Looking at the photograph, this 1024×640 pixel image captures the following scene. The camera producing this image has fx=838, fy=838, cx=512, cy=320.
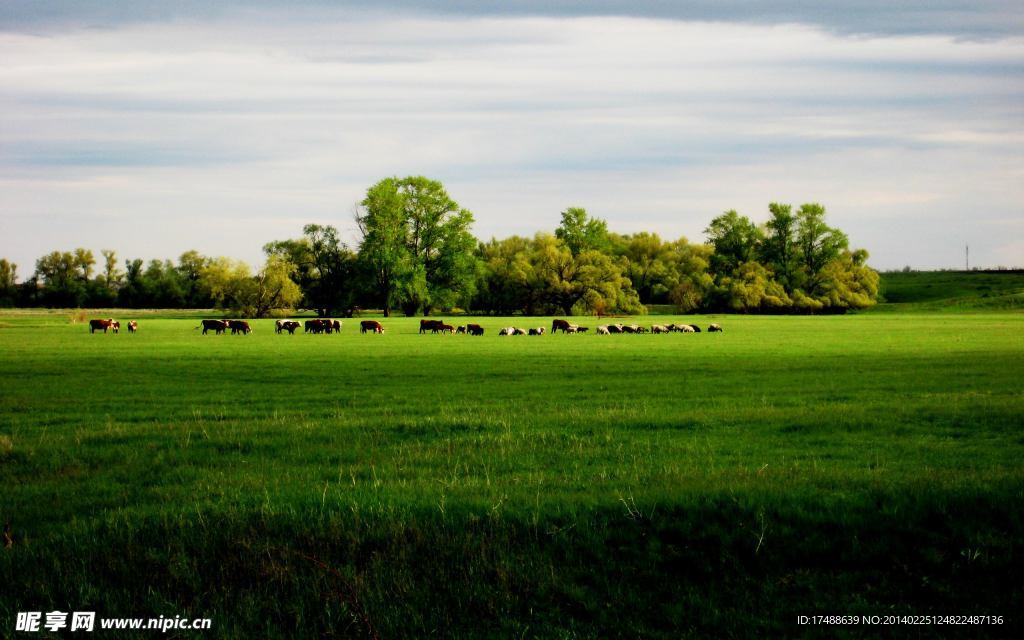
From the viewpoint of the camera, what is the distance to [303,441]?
15742 millimetres

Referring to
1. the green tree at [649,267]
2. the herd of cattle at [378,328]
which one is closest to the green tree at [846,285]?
the green tree at [649,267]

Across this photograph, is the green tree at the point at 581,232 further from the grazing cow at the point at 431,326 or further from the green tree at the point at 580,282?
the grazing cow at the point at 431,326

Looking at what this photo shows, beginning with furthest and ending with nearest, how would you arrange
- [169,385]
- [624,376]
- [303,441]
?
1. [624,376]
2. [169,385]
3. [303,441]

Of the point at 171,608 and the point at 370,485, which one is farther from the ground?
the point at 370,485

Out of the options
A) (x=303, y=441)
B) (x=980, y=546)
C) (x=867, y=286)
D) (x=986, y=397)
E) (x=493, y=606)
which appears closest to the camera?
(x=493, y=606)

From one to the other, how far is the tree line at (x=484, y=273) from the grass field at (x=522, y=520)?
106m

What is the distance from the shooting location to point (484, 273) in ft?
437

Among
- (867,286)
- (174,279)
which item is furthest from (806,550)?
(174,279)

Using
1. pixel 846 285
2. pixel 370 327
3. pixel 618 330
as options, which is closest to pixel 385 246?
pixel 370 327

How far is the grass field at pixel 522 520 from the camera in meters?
8.73

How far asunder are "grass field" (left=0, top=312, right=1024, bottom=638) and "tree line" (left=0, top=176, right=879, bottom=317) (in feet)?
347

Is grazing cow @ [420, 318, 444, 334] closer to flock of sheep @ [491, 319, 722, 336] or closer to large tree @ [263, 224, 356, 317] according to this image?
flock of sheep @ [491, 319, 722, 336]

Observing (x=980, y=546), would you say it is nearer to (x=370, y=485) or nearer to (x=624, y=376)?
(x=370, y=485)

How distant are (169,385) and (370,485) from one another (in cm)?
1901
